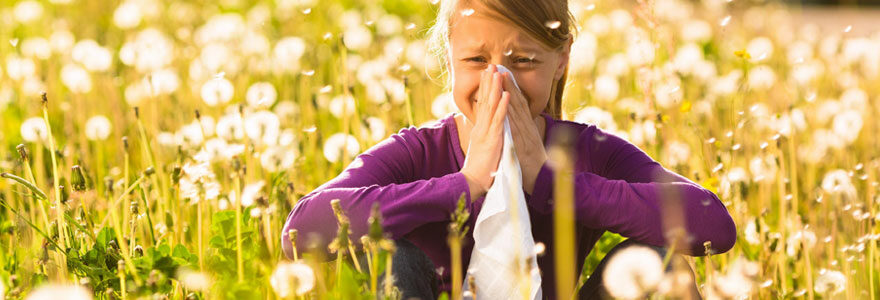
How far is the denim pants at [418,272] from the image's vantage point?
152cm

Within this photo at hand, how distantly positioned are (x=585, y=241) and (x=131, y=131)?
1926mm

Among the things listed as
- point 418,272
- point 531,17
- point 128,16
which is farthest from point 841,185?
point 128,16

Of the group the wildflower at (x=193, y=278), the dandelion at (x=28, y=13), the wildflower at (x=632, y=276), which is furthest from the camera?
the dandelion at (x=28, y=13)

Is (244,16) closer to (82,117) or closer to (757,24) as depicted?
(82,117)

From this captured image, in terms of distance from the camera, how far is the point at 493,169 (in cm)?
152

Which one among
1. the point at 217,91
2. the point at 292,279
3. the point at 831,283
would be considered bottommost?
the point at 831,283

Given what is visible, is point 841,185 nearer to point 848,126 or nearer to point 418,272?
point 848,126

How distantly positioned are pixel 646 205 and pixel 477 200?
29 cm

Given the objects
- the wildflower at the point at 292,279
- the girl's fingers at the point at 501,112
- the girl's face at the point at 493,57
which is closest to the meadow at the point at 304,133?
the wildflower at the point at 292,279

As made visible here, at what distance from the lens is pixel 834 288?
1.82 metres

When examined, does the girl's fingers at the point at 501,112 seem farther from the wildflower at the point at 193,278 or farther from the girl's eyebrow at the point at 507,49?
the wildflower at the point at 193,278

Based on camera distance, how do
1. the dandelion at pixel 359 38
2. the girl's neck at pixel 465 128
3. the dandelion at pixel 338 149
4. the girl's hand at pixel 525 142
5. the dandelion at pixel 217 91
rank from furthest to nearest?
1. the dandelion at pixel 359 38
2. the dandelion at pixel 217 91
3. the dandelion at pixel 338 149
4. the girl's neck at pixel 465 128
5. the girl's hand at pixel 525 142

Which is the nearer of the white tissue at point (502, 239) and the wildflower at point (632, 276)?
the wildflower at point (632, 276)

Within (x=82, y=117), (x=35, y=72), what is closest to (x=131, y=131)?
(x=82, y=117)
